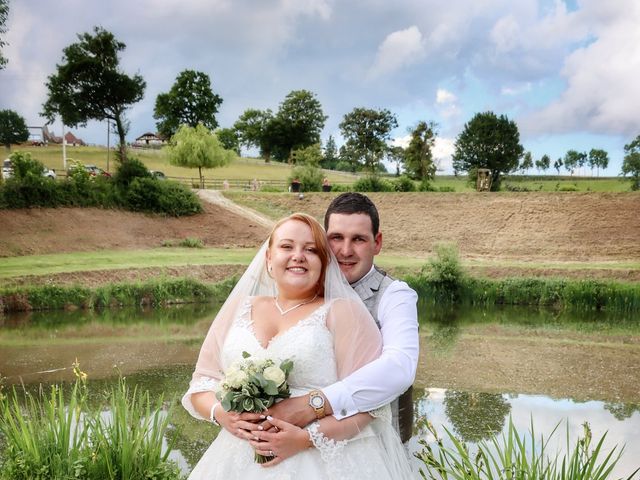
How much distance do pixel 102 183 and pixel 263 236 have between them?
913cm

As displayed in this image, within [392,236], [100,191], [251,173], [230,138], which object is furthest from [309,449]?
[230,138]

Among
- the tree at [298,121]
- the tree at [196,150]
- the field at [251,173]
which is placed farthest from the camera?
the tree at [298,121]

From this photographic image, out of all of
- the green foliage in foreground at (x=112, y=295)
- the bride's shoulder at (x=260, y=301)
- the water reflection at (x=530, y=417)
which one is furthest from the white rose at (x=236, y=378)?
the green foliage in foreground at (x=112, y=295)

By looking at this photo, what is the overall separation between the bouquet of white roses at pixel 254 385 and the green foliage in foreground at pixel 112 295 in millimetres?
16652

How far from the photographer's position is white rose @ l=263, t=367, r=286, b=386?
8.00 feet

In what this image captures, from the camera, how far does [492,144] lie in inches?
2432

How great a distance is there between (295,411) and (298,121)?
7125cm

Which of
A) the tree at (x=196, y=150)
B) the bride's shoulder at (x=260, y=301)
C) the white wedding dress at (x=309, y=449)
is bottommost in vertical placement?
the white wedding dress at (x=309, y=449)

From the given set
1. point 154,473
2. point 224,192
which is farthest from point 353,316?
point 224,192

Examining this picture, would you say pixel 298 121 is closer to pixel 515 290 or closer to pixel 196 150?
pixel 196 150

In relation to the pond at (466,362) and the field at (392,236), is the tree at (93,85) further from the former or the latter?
the pond at (466,362)

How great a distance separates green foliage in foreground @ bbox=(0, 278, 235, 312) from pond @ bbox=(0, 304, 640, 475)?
2.57 ft

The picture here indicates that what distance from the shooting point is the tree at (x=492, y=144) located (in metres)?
61.5

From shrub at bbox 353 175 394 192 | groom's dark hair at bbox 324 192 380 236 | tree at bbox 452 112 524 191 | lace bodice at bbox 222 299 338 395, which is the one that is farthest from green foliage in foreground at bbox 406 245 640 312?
tree at bbox 452 112 524 191
